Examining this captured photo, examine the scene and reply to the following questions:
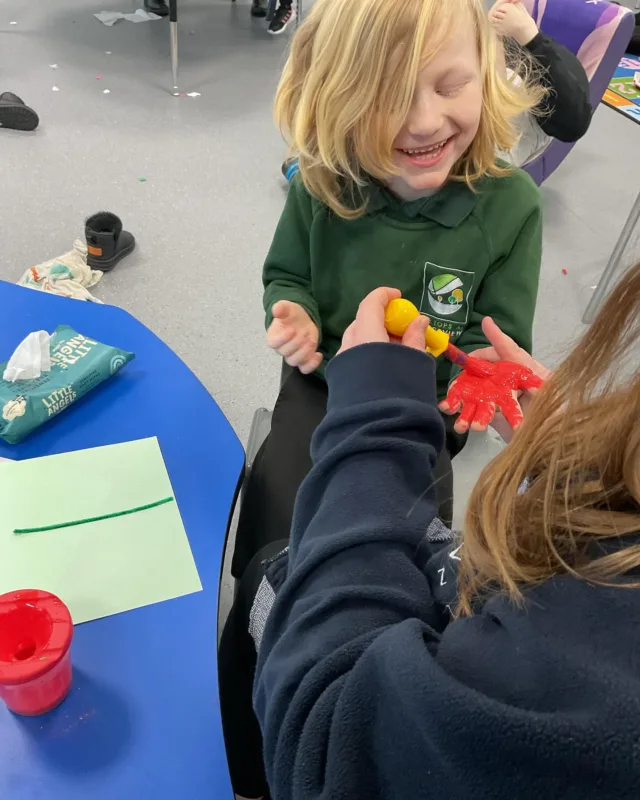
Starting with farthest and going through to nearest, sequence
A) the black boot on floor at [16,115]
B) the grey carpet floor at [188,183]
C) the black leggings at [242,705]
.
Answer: the black boot on floor at [16,115]
the grey carpet floor at [188,183]
the black leggings at [242,705]

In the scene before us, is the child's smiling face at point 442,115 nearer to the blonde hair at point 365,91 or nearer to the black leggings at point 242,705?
the blonde hair at point 365,91

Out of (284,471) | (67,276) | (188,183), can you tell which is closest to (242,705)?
(284,471)

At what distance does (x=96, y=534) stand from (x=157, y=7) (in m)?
3.61

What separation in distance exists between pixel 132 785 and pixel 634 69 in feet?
12.8

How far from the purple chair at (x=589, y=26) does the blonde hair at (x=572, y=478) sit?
1746mm

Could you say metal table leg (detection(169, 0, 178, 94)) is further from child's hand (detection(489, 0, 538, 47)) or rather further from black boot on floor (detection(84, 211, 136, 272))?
child's hand (detection(489, 0, 538, 47))

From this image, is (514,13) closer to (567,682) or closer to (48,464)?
(48,464)

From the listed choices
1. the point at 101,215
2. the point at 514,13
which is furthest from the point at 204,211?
the point at 514,13

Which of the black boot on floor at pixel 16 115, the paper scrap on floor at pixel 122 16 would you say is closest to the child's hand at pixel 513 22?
the black boot on floor at pixel 16 115

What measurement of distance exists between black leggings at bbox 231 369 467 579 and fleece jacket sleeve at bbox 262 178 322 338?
112mm

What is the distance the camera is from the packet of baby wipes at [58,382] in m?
0.76

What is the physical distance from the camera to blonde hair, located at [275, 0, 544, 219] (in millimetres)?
786

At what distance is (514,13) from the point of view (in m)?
1.47

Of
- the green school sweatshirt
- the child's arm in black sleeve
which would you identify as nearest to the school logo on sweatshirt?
the green school sweatshirt
